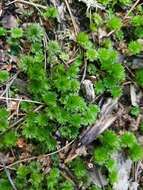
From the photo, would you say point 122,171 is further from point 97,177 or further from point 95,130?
point 95,130

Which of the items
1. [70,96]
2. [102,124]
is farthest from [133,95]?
[70,96]

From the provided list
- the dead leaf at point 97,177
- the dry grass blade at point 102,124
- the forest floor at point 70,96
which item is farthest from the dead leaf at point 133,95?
the dead leaf at point 97,177

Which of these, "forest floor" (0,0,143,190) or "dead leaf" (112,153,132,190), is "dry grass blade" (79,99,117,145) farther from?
"dead leaf" (112,153,132,190)

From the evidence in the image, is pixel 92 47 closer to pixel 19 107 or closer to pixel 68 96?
pixel 68 96

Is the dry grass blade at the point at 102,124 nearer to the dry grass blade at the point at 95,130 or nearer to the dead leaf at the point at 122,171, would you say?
the dry grass blade at the point at 95,130

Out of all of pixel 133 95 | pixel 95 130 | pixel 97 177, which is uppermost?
pixel 133 95

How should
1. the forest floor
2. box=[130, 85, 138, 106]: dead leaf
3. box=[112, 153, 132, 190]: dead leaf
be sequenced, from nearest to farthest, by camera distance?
the forest floor
box=[112, 153, 132, 190]: dead leaf
box=[130, 85, 138, 106]: dead leaf

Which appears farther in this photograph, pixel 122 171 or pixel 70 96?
pixel 122 171

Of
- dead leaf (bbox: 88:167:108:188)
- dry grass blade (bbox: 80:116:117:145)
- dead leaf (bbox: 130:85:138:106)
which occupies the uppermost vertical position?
dead leaf (bbox: 130:85:138:106)

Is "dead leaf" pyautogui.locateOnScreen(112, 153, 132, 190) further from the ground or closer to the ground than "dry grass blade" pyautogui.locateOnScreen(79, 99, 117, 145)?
closer to the ground

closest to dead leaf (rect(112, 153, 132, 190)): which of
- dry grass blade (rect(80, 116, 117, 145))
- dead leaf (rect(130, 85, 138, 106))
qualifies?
dry grass blade (rect(80, 116, 117, 145))

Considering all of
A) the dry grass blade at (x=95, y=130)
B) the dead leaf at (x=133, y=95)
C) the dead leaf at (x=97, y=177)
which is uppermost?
the dead leaf at (x=133, y=95)

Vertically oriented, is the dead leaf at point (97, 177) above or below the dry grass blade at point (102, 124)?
below

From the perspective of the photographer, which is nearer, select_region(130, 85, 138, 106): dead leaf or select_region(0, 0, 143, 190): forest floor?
select_region(0, 0, 143, 190): forest floor
